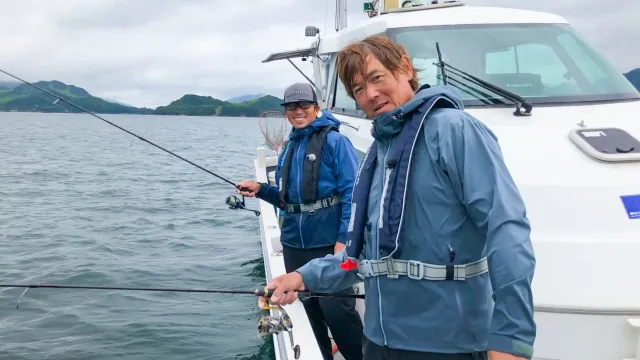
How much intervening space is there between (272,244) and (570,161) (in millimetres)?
3129

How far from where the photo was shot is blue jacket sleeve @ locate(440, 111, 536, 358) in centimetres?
173

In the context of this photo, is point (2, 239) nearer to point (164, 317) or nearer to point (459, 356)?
point (164, 317)

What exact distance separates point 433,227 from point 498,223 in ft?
0.91

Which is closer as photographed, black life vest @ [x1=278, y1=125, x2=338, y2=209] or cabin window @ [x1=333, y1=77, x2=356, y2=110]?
black life vest @ [x1=278, y1=125, x2=338, y2=209]

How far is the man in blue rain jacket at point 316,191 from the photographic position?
417 cm

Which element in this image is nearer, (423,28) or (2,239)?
(423,28)

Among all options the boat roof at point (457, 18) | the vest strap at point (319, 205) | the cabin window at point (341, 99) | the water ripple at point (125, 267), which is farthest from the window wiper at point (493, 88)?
the water ripple at point (125, 267)

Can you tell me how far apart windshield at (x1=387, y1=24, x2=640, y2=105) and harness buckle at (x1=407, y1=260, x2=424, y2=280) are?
2.52 m

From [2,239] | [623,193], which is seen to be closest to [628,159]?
[623,193]

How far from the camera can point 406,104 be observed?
82.4 inches

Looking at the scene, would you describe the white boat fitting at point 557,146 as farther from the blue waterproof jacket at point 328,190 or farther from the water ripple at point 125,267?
the water ripple at point 125,267

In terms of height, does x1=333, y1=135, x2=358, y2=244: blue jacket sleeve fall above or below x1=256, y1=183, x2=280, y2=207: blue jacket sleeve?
above

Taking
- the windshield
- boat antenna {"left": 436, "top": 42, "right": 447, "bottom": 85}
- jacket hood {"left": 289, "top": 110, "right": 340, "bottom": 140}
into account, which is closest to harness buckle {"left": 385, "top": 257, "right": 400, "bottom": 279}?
jacket hood {"left": 289, "top": 110, "right": 340, "bottom": 140}

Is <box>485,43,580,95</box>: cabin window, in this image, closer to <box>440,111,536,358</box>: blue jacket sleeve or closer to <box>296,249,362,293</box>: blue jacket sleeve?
<box>296,249,362,293</box>: blue jacket sleeve
